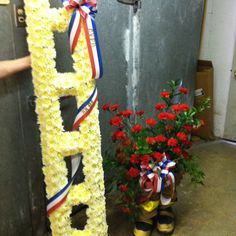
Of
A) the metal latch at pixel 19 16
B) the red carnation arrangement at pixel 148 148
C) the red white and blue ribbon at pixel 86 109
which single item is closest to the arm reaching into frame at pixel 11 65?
the metal latch at pixel 19 16

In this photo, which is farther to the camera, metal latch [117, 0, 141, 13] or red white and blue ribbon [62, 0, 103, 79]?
metal latch [117, 0, 141, 13]

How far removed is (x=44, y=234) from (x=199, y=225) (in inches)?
39.0

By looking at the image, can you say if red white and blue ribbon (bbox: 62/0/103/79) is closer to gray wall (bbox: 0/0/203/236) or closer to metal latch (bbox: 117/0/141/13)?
gray wall (bbox: 0/0/203/236)

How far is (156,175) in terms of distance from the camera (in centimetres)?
149

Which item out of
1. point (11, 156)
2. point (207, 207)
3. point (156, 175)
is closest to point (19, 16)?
point (11, 156)

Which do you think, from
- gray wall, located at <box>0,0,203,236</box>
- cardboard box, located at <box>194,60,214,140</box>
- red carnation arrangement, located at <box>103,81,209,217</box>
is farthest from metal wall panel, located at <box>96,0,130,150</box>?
cardboard box, located at <box>194,60,214,140</box>

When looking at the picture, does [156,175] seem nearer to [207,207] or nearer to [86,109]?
[86,109]

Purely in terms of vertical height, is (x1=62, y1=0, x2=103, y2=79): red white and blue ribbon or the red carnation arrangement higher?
(x1=62, y1=0, x2=103, y2=79): red white and blue ribbon

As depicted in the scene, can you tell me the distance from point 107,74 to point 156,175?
746 mm

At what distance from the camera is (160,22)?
84.7 inches

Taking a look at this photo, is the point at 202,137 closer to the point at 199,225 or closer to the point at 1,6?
the point at 199,225

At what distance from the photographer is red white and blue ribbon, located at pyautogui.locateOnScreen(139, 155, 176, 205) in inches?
58.7

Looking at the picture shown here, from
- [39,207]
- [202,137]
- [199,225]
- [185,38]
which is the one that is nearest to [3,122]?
[39,207]

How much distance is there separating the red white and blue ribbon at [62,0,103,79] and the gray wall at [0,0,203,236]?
33 centimetres
